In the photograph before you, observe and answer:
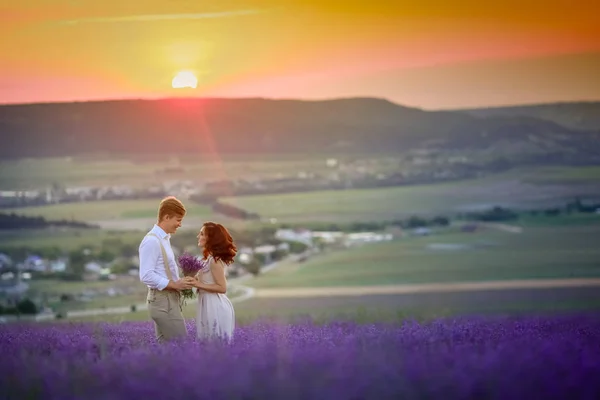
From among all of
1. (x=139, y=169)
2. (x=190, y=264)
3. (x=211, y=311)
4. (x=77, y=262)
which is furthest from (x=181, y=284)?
(x=139, y=169)

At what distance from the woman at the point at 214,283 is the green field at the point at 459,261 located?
1057 inches

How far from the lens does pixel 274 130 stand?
1563 inches

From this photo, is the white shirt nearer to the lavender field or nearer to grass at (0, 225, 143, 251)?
the lavender field

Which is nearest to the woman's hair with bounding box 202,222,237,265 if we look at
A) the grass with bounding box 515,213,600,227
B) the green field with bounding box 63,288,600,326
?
the green field with bounding box 63,288,600,326

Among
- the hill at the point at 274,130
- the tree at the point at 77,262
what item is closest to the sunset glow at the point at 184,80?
the hill at the point at 274,130

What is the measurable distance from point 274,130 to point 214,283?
32063 mm

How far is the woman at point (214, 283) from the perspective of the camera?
7578 millimetres

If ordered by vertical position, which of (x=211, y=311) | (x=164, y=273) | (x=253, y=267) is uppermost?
(x=253, y=267)

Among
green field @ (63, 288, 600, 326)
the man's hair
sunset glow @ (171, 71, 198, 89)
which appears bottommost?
green field @ (63, 288, 600, 326)

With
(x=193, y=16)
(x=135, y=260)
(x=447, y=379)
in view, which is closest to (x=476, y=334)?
(x=447, y=379)

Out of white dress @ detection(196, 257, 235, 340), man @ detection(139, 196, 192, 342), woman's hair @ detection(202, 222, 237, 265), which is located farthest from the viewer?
white dress @ detection(196, 257, 235, 340)

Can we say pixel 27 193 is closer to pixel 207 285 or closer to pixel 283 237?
pixel 283 237

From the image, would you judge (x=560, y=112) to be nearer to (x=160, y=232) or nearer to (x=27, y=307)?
(x=27, y=307)

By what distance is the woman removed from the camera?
24.9 ft
